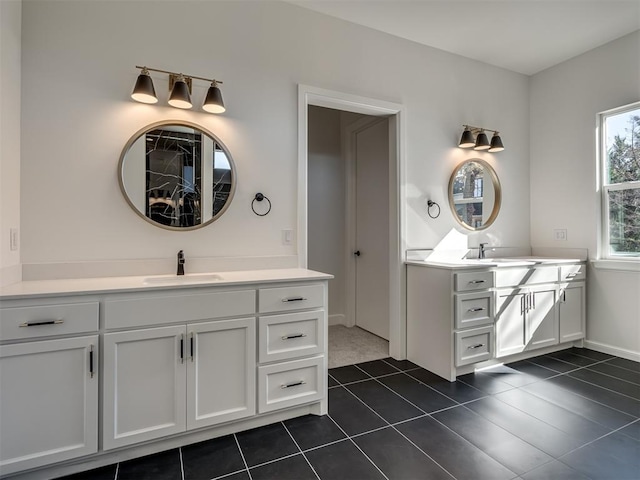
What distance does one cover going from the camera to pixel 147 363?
169 centimetres

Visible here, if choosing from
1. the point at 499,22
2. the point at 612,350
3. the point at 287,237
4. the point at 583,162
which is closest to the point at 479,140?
the point at 499,22

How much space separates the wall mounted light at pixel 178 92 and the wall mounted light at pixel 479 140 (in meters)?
2.22

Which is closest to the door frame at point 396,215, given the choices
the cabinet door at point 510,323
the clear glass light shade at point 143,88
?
the cabinet door at point 510,323

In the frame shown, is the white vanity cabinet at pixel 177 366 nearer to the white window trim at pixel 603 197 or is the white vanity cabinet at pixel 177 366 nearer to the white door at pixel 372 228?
the white door at pixel 372 228

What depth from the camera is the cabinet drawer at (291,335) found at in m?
1.95

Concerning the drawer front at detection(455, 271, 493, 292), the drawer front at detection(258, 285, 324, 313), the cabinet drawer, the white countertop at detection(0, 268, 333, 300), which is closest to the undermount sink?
the white countertop at detection(0, 268, 333, 300)

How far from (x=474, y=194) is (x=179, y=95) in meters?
2.83

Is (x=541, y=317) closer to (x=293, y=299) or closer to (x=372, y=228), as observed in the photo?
(x=372, y=228)

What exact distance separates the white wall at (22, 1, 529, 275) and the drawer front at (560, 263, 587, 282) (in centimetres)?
110

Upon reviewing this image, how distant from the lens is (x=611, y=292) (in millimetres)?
3160

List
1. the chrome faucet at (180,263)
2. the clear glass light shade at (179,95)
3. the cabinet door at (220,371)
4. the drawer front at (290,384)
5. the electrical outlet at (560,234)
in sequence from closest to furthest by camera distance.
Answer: the cabinet door at (220,371)
the drawer front at (290,384)
the clear glass light shade at (179,95)
the chrome faucet at (180,263)
the electrical outlet at (560,234)

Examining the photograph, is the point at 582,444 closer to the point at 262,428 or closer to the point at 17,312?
the point at 262,428

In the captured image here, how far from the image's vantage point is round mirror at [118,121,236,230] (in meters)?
2.13

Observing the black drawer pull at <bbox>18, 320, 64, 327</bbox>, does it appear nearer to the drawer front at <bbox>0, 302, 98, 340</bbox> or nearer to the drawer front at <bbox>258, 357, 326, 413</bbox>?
the drawer front at <bbox>0, 302, 98, 340</bbox>
